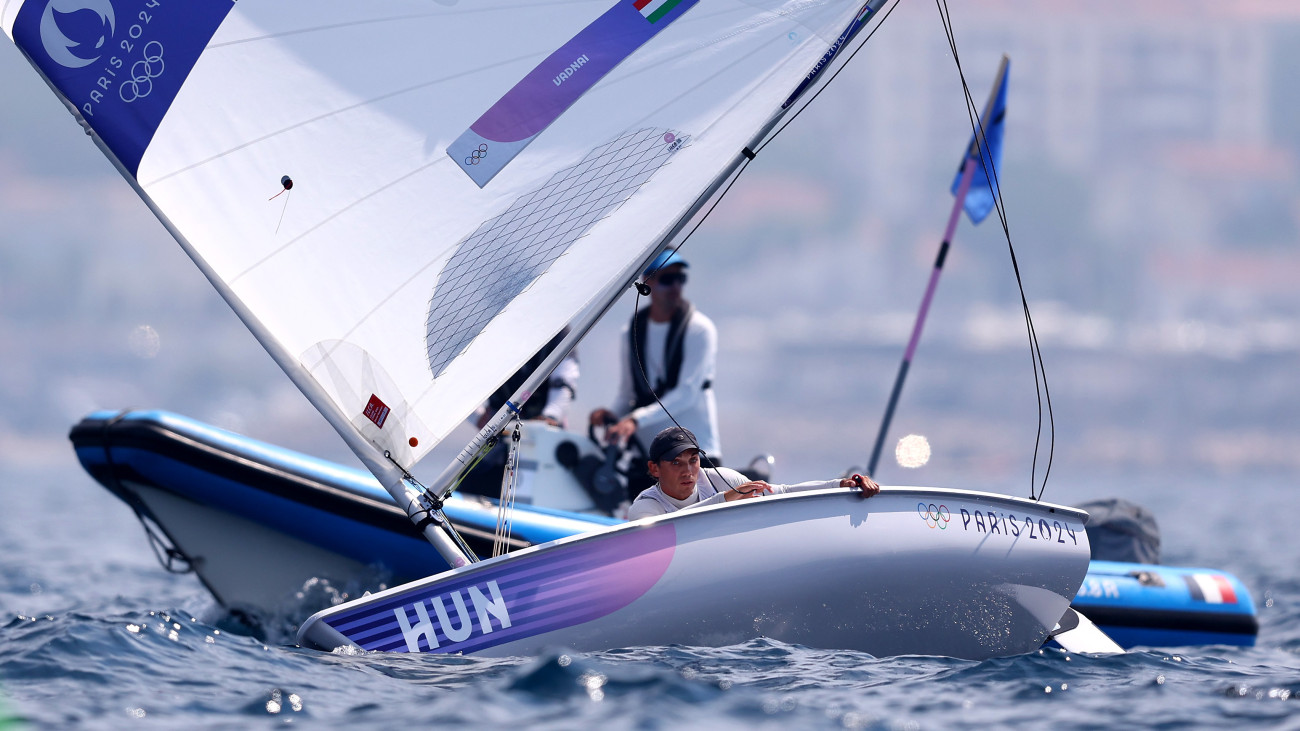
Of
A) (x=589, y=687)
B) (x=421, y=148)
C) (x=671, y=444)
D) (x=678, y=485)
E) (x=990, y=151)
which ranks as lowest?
(x=589, y=687)

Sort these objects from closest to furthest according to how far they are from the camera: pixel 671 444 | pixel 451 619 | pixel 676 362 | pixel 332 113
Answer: pixel 451 619 < pixel 332 113 < pixel 671 444 < pixel 676 362

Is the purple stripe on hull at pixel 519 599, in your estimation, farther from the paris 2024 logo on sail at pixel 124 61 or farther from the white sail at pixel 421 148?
the paris 2024 logo on sail at pixel 124 61

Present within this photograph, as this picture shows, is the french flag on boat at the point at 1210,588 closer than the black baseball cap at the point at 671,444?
No

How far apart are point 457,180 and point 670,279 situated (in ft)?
8.08

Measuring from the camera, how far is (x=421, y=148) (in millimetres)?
4988

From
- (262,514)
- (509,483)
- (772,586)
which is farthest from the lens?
(262,514)

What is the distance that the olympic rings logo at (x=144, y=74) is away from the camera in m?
4.89

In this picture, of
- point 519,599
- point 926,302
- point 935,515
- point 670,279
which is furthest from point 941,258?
point 519,599

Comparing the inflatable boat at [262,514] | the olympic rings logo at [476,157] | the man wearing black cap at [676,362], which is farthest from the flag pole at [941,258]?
the olympic rings logo at [476,157]

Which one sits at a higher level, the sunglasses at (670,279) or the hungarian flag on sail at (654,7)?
the hungarian flag on sail at (654,7)

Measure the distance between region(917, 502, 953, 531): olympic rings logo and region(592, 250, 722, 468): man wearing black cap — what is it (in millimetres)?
2141

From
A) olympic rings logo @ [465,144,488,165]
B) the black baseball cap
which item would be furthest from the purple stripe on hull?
olympic rings logo @ [465,144,488,165]

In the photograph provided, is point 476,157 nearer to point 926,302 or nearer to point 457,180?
point 457,180

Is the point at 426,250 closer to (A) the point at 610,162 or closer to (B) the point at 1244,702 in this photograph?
(A) the point at 610,162
